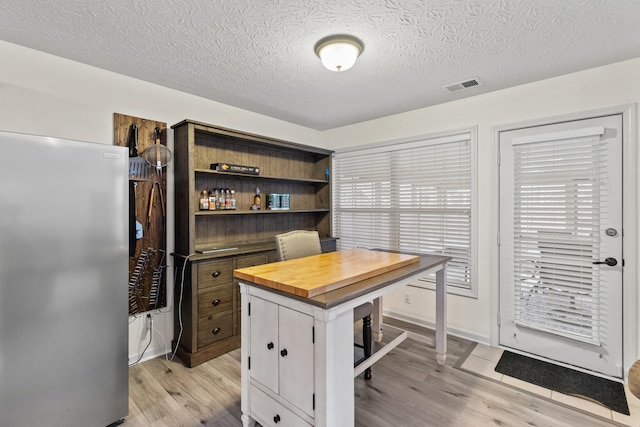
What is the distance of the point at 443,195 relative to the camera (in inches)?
130

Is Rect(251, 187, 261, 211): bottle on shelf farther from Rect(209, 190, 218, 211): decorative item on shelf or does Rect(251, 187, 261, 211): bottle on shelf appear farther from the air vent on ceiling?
the air vent on ceiling

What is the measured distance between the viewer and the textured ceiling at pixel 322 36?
5.48 feet

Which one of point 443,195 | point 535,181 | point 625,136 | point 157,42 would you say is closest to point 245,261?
point 157,42

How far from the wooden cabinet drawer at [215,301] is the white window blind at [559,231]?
2.71 metres

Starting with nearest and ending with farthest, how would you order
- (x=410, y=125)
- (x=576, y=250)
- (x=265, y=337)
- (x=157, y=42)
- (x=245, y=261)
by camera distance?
(x=265, y=337), (x=157, y=42), (x=576, y=250), (x=245, y=261), (x=410, y=125)

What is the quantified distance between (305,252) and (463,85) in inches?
82.5

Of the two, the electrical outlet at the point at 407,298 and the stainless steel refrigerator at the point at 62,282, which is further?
the electrical outlet at the point at 407,298

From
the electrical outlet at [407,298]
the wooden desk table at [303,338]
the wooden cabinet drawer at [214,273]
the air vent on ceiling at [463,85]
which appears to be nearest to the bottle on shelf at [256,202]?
the wooden cabinet drawer at [214,273]

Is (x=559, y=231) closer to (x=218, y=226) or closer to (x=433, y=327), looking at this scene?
(x=433, y=327)

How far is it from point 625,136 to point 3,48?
4515 millimetres

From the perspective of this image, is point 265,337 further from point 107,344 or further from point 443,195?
point 443,195

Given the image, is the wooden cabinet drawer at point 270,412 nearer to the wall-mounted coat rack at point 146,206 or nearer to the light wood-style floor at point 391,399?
the light wood-style floor at point 391,399

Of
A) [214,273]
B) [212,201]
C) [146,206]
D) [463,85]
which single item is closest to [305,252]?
[214,273]

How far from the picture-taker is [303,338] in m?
1.50
